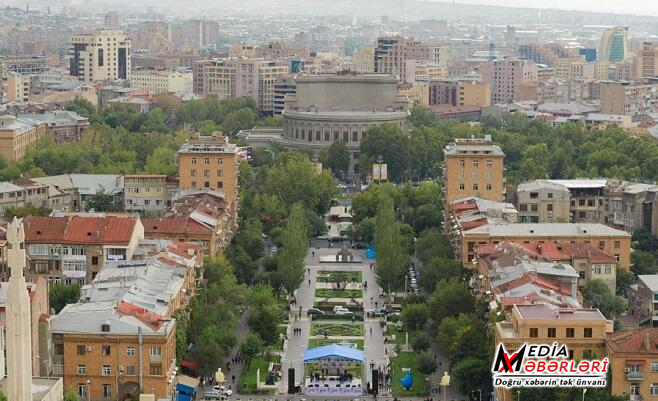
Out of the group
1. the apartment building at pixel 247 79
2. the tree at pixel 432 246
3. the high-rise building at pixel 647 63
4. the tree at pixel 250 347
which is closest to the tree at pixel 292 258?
the tree at pixel 432 246

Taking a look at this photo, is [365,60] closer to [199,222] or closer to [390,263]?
[199,222]

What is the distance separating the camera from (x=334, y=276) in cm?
6138

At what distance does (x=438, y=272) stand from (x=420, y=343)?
25.5 ft

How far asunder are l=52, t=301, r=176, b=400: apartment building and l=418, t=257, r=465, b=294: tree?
15.3 metres

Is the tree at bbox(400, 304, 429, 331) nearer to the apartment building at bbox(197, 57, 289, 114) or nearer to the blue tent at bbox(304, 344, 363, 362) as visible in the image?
the blue tent at bbox(304, 344, 363, 362)

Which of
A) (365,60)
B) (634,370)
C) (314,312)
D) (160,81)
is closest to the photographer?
(634,370)

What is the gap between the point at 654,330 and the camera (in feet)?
127

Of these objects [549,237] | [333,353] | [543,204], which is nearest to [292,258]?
[549,237]

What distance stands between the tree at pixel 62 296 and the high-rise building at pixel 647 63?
349ft

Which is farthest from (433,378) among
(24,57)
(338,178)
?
(24,57)

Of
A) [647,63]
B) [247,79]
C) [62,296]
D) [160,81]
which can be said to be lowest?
[160,81]

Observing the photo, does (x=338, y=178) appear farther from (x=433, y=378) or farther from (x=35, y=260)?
(x=433, y=378)

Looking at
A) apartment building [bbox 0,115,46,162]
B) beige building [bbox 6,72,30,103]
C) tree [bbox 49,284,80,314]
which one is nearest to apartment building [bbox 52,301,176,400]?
tree [bbox 49,284,80,314]

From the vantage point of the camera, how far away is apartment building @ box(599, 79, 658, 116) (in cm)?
12294
